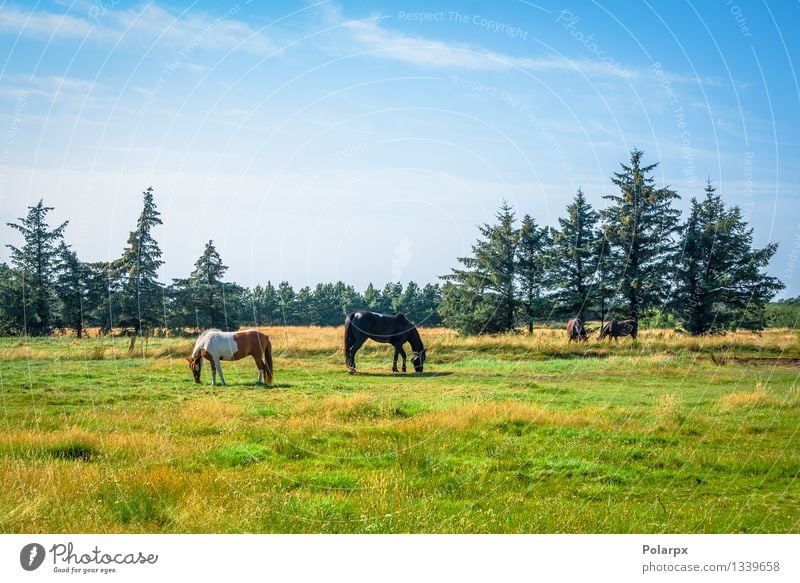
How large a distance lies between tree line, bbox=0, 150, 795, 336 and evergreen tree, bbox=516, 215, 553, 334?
88 mm

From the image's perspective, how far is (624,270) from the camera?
39.9m

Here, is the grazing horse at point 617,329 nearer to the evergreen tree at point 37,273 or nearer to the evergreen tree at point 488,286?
the evergreen tree at point 488,286

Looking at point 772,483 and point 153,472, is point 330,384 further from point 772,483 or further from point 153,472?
point 772,483

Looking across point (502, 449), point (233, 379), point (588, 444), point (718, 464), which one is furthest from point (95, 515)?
point (233, 379)

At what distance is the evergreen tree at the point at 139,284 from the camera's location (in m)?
37.4

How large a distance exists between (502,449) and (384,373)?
14750 millimetres

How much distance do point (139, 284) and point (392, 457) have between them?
32590mm

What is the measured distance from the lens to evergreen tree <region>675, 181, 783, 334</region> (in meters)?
39.1

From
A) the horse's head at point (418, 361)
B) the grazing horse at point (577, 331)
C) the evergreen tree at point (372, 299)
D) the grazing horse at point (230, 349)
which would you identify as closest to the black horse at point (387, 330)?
the horse's head at point (418, 361)
